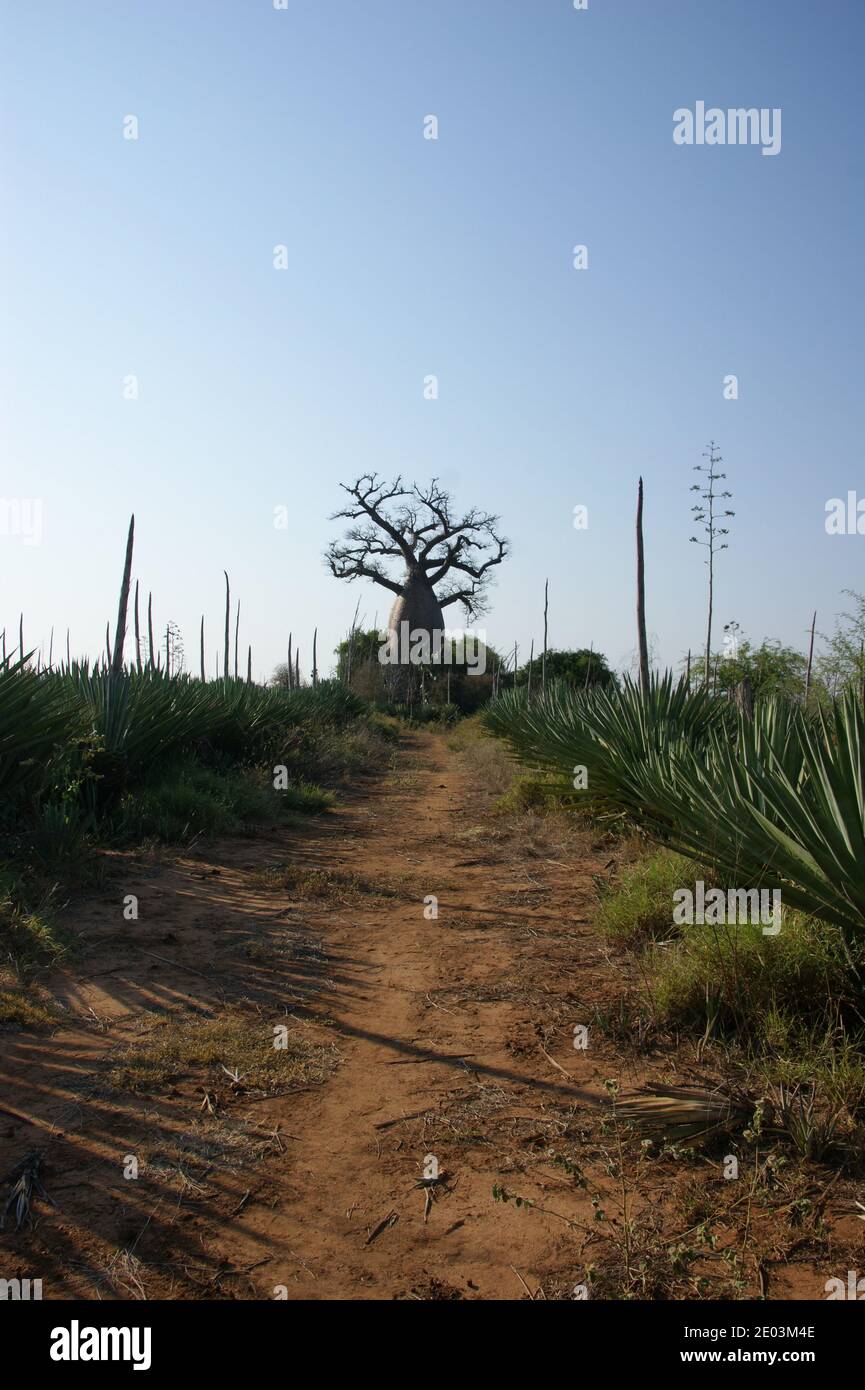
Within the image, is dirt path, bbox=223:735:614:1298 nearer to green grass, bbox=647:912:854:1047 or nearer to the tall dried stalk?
green grass, bbox=647:912:854:1047

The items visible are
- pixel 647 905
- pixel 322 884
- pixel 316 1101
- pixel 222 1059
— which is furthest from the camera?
pixel 322 884

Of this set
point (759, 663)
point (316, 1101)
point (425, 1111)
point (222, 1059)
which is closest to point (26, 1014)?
point (222, 1059)

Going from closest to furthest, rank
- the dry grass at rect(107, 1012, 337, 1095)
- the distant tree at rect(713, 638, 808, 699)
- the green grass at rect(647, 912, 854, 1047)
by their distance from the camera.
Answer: the dry grass at rect(107, 1012, 337, 1095) < the green grass at rect(647, 912, 854, 1047) < the distant tree at rect(713, 638, 808, 699)

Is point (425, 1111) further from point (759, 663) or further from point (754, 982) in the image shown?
point (759, 663)

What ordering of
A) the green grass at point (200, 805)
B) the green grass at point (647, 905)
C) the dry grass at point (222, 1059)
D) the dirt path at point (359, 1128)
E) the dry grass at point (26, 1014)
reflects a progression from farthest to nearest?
the green grass at point (200, 805) → the green grass at point (647, 905) → the dry grass at point (26, 1014) → the dry grass at point (222, 1059) → the dirt path at point (359, 1128)

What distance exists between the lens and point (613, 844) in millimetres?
7371

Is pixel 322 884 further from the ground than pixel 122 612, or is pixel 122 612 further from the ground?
pixel 122 612

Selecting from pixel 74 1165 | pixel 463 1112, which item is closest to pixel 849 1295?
pixel 463 1112

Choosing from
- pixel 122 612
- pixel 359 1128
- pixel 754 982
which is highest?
pixel 122 612

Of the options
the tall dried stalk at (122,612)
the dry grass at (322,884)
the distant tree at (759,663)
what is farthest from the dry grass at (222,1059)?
the distant tree at (759,663)

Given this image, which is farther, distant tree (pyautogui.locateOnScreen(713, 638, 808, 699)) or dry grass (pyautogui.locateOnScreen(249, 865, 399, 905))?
distant tree (pyautogui.locateOnScreen(713, 638, 808, 699))

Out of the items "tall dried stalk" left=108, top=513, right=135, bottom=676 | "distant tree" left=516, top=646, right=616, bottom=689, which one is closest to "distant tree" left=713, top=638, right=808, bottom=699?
"distant tree" left=516, top=646, right=616, bottom=689

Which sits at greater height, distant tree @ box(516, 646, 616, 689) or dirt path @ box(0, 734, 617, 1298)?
distant tree @ box(516, 646, 616, 689)

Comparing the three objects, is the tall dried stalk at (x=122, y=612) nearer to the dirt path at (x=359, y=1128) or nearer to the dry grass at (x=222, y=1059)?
the dirt path at (x=359, y=1128)
